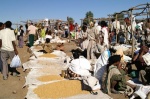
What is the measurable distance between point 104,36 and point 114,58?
365 centimetres

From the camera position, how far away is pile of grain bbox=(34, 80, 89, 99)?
18.4 ft

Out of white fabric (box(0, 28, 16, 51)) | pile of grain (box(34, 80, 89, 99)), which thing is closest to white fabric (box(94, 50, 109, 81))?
pile of grain (box(34, 80, 89, 99))

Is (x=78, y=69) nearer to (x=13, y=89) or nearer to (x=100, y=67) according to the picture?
(x=100, y=67)

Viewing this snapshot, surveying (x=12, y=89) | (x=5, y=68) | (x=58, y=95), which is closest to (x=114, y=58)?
(x=58, y=95)

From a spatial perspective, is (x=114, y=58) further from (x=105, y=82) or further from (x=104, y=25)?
(x=104, y=25)

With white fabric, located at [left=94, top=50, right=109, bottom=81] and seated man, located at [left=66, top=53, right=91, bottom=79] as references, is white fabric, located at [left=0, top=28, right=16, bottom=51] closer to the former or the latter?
seated man, located at [left=66, top=53, right=91, bottom=79]

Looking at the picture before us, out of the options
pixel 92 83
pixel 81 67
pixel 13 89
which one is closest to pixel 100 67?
pixel 81 67

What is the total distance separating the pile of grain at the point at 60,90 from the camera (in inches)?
221

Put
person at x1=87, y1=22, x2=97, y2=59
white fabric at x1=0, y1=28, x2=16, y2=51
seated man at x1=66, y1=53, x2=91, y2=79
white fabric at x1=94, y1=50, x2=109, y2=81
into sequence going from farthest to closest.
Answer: person at x1=87, y1=22, x2=97, y2=59, white fabric at x1=0, y1=28, x2=16, y2=51, seated man at x1=66, y1=53, x2=91, y2=79, white fabric at x1=94, y1=50, x2=109, y2=81

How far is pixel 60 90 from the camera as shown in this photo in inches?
230

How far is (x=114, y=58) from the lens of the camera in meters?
5.76

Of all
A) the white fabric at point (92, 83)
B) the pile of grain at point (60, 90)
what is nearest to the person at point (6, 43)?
the pile of grain at point (60, 90)

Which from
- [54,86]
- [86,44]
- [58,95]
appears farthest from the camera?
[86,44]

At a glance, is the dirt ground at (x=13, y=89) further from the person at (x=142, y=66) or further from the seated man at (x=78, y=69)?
the seated man at (x=78, y=69)
